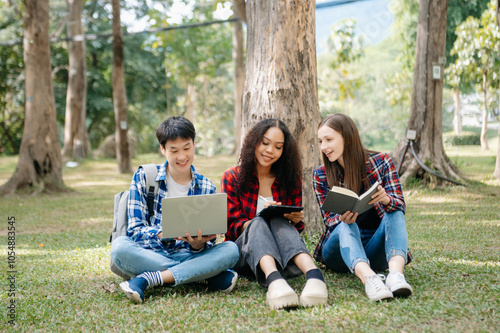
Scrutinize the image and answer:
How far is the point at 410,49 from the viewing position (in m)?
19.2

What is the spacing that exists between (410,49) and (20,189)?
1590cm

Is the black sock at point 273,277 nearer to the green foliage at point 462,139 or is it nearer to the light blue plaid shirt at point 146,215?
the light blue plaid shirt at point 146,215

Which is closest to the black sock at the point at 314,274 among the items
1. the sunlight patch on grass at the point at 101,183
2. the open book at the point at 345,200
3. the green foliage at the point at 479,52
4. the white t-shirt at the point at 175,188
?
the open book at the point at 345,200

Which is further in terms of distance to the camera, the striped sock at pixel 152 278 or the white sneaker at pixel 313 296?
the striped sock at pixel 152 278

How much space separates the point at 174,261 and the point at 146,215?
0.35 meters

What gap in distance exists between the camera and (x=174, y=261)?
2.91 m

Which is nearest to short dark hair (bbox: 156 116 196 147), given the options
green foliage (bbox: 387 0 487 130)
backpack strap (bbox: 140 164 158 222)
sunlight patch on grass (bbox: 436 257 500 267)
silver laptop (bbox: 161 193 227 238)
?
backpack strap (bbox: 140 164 158 222)

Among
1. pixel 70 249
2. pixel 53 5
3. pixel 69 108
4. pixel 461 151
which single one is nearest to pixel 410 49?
pixel 461 151

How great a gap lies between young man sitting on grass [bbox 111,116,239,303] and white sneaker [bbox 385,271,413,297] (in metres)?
0.90

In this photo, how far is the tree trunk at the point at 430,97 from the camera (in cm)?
766

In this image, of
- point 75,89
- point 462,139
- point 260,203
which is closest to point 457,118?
point 462,139

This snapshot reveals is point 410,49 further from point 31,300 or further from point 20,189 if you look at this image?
point 31,300

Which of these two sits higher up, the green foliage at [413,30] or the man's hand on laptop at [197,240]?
the green foliage at [413,30]

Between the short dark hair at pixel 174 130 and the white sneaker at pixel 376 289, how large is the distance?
1.36m
